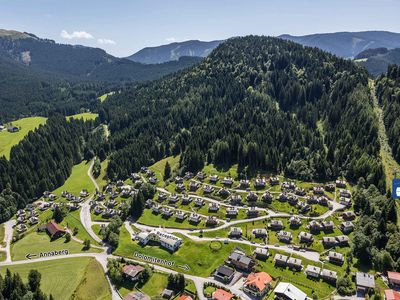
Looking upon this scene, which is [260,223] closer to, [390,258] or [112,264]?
[390,258]

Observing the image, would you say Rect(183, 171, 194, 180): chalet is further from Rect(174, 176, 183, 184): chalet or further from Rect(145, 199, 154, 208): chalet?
Rect(145, 199, 154, 208): chalet

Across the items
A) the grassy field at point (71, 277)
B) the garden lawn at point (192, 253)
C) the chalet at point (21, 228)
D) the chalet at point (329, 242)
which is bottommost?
the chalet at point (21, 228)

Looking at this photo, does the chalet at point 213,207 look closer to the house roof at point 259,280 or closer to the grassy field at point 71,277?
the house roof at point 259,280

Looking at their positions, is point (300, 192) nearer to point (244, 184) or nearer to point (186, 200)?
point (244, 184)

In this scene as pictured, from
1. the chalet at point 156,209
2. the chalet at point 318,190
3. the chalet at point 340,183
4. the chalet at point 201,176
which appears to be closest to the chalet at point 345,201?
the chalet at point 318,190

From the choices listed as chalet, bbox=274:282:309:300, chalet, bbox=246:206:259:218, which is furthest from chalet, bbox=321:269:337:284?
chalet, bbox=246:206:259:218

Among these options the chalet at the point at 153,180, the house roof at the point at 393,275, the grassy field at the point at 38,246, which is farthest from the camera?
the chalet at the point at 153,180
